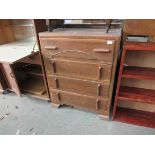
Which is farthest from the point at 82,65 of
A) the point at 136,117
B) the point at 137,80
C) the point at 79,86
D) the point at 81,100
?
the point at 136,117

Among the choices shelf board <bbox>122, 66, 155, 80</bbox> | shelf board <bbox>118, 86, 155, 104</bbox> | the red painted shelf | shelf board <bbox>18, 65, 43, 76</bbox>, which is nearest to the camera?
the red painted shelf

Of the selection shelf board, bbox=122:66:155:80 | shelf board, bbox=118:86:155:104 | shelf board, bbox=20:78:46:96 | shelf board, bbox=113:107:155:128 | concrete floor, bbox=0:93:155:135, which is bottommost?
concrete floor, bbox=0:93:155:135

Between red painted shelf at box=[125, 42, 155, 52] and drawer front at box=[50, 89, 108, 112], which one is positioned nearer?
red painted shelf at box=[125, 42, 155, 52]

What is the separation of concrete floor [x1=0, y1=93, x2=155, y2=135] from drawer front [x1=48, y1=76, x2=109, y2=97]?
0.37 meters

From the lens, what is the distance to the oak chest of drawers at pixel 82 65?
119cm

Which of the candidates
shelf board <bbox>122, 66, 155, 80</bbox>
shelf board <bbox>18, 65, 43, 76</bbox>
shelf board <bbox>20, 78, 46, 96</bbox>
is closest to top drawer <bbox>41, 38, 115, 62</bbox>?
shelf board <bbox>122, 66, 155, 80</bbox>

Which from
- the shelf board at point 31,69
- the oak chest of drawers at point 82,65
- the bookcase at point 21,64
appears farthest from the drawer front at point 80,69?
the shelf board at point 31,69

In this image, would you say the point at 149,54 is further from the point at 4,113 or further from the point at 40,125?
the point at 4,113

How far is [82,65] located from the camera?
1.34m

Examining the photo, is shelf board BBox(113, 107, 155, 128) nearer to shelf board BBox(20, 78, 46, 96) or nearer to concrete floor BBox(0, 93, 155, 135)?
concrete floor BBox(0, 93, 155, 135)

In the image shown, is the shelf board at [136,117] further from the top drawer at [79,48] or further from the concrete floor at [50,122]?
the top drawer at [79,48]

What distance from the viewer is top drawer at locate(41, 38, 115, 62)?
1169mm
